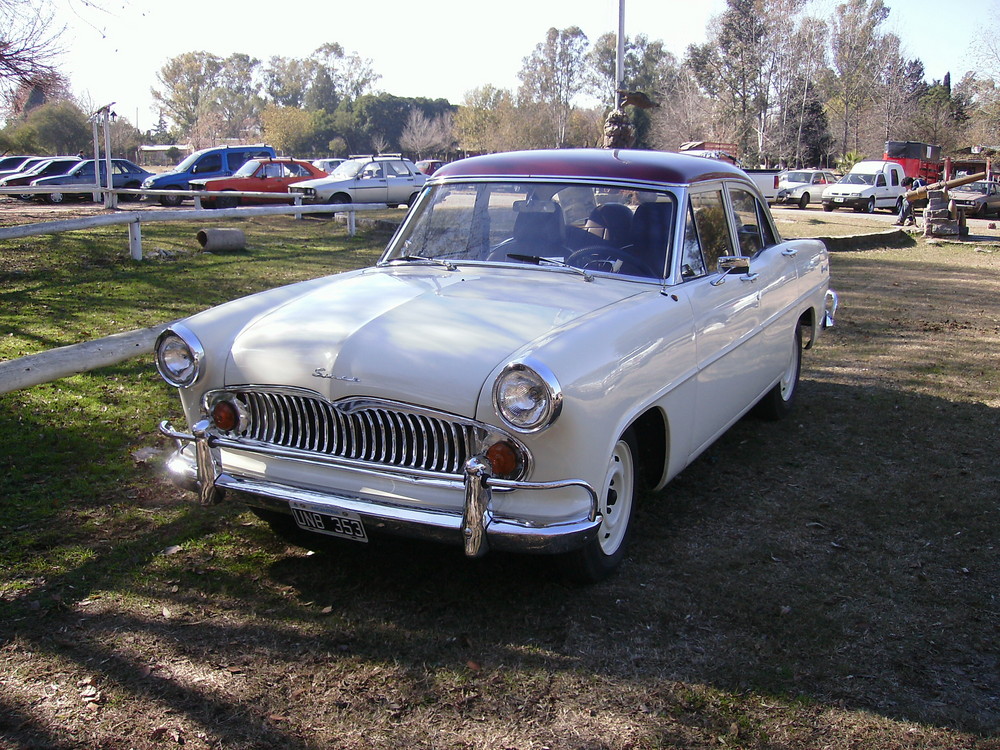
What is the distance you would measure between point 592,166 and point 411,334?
1.78 meters

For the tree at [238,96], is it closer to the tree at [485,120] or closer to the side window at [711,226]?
the tree at [485,120]

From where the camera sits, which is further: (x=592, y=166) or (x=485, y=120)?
(x=485, y=120)

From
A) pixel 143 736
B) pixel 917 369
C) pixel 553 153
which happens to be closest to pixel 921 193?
pixel 917 369

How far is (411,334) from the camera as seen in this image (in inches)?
145

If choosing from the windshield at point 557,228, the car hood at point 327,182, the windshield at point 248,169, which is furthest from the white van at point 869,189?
the windshield at point 557,228

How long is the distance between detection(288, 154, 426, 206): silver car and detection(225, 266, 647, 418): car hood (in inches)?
774

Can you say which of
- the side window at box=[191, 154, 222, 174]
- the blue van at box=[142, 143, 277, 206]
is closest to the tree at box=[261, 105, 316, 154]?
the blue van at box=[142, 143, 277, 206]

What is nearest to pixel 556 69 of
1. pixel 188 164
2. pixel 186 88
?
pixel 186 88

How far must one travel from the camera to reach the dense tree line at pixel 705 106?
58750 millimetres

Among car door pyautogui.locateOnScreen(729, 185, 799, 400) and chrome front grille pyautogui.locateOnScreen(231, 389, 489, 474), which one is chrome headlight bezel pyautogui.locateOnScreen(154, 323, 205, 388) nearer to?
chrome front grille pyautogui.locateOnScreen(231, 389, 489, 474)

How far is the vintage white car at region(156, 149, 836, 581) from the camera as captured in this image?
11.1ft

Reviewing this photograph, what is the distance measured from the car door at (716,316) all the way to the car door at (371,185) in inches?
767

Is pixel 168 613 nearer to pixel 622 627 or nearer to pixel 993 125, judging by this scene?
pixel 622 627

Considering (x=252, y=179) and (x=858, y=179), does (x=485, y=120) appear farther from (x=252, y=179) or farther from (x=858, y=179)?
(x=252, y=179)
